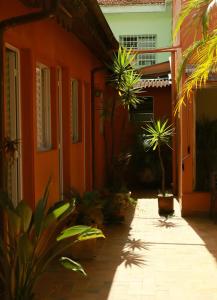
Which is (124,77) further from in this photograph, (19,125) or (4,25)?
(4,25)

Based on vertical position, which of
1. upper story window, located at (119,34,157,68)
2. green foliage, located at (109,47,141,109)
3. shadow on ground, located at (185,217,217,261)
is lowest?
shadow on ground, located at (185,217,217,261)

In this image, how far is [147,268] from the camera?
6930 millimetres

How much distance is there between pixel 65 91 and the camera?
28.5 feet

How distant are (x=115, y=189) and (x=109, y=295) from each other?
5260 millimetres

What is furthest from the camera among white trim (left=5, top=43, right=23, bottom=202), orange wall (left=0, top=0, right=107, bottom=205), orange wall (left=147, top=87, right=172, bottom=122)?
orange wall (left=147, top=87, right=172, bottom=122)

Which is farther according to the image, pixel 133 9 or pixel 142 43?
pixel 142 43

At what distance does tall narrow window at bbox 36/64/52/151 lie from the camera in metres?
7.37

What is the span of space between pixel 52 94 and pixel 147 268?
2.94 m

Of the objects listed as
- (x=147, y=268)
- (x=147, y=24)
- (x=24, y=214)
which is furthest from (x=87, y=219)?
(x=147, y=24)

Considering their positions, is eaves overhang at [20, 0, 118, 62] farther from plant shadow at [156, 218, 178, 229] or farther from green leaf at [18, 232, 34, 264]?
plant shadow at [156, 218, 178, 229]

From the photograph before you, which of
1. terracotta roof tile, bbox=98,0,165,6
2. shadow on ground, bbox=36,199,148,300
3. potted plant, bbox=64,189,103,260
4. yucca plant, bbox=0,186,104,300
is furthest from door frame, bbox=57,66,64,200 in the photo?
terracotta roof tile, bbox=98,0,165,6

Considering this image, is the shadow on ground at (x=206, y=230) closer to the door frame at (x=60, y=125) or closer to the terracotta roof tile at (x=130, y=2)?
the door frame at (x=60, y=125)

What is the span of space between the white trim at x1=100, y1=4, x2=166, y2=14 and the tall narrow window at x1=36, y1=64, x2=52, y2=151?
50.9 ft

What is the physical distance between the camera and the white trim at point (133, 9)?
22375mm
